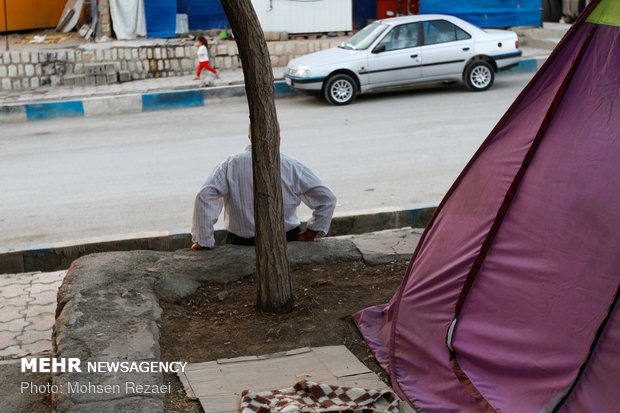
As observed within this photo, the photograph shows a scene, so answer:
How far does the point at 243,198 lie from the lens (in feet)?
17.8

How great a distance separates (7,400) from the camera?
13.8 feet

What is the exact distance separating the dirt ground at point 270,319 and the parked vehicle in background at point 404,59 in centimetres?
894

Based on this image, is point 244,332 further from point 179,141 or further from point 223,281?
point 179,141

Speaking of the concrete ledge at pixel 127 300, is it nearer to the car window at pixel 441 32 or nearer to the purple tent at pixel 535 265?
the purple tent at pixel 535 265

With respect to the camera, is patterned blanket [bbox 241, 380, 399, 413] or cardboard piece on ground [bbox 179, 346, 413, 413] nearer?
patterned blanket [bbox 241, 380, 399, 413]

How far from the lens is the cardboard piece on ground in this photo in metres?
3.86

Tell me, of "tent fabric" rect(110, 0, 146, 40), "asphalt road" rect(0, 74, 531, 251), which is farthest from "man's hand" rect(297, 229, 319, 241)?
"tent fabric" rect(110, 0, 146, 40)

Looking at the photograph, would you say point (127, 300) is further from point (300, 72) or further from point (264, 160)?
point (300, 72)

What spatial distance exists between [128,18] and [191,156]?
8548 millimetres

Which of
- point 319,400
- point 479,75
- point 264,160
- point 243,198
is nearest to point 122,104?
point 479,75

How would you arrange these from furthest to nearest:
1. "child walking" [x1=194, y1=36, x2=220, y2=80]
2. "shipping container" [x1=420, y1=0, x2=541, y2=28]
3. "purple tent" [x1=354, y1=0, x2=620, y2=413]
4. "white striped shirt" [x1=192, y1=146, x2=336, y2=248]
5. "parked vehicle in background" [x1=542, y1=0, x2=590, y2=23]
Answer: "parked vehicle in background" [x1=542, y1=0, x2=590, y2=23]
"shipping container" [x1=420, y1=0, x2=541, y2=28]
"child walking" [x1=194, y1=36, x2=220, y2=80]
"white striped shirt" [x1=192, y1=146, x2=336, y2=248]
"purple tent" [x1=354, y1=0, x2=620, y2=413]

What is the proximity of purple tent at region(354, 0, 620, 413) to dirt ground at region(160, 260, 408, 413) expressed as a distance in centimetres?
45

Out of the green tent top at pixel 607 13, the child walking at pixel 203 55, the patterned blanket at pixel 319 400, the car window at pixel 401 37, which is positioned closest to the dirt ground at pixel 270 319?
the patterned blanket at pixel 319 400
